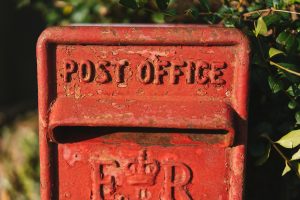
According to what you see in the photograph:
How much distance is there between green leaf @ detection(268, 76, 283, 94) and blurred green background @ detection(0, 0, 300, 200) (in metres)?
0.12

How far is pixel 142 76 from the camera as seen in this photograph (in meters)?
1.48

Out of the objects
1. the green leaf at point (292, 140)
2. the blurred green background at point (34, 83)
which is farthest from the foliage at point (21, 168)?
the green leaf at point (292, 140)

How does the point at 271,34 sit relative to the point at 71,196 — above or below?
above

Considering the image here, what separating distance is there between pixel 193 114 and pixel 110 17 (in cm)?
141

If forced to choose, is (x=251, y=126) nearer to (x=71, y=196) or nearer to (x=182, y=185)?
(x=182, y=185)

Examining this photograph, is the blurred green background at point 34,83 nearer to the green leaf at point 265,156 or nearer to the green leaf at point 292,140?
the green leaf at point 265,156

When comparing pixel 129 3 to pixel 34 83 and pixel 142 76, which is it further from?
pixel 34 83

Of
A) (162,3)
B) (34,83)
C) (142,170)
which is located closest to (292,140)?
(142,170)

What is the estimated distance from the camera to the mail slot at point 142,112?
1.43 m

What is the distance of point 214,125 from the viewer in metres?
1.39

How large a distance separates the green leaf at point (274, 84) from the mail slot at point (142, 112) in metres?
0.19

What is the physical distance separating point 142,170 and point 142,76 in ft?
1.02

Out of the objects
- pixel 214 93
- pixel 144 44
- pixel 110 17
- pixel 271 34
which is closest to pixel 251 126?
pixel 271 34

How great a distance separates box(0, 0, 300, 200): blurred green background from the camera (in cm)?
198
